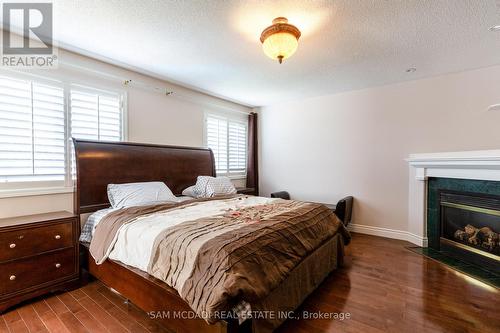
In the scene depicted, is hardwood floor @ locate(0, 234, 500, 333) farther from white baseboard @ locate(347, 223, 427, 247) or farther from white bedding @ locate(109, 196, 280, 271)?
white baseboard @ locate(347, 223, 427, 247)

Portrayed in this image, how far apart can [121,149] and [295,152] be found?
126 inches

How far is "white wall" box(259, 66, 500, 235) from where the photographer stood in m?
3.32

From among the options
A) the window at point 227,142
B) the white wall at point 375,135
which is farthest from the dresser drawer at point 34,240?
the white wall at point 375,135

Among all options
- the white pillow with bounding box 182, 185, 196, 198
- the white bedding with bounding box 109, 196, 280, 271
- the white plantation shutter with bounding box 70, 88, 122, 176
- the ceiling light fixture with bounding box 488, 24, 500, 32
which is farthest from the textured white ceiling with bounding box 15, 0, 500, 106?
the white bedding with bounding box 109, 196, 280, 271

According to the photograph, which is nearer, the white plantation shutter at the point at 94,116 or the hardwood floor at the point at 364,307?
the hardwood floor at the point at 364,307

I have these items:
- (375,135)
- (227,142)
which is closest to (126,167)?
(227,142)

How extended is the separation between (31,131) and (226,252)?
2516mm

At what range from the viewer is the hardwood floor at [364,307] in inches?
72.2

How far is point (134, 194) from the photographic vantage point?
2770 millimetres

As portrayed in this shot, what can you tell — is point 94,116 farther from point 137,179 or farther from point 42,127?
point 137,179

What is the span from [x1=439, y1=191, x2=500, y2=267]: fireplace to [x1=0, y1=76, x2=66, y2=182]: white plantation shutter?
486 centimetres

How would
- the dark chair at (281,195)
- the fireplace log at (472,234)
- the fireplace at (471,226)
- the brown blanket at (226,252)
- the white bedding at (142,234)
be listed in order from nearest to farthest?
the brown blanket at (226,252) → the white bedding at (142,234) → the fireplace at (471,226) → the fireplace log at (472,234) → the dark chair at (281,195)

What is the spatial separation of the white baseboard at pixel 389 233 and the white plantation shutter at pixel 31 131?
14.5 feet

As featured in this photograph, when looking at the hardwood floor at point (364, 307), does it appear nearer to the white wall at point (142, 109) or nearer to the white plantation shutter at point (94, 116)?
the white wall at point (142, 109)
